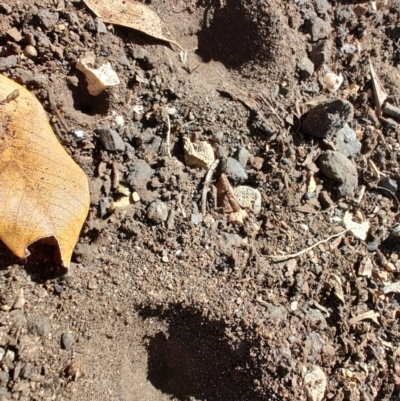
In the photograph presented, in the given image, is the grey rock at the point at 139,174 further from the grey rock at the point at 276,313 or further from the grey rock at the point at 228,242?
the grey rock at the point at 276,313

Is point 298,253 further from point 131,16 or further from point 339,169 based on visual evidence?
point 131,16

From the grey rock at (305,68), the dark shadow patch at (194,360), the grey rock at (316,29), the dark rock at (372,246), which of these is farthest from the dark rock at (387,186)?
the dark shadow patch at (194,360)

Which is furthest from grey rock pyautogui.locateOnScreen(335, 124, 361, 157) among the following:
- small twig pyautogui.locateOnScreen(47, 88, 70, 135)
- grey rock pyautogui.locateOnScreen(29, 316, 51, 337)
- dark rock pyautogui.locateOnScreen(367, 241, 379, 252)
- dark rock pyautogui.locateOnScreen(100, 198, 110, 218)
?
grey rock pyautogui.locateOnScreen(29, 316, 51, 337)

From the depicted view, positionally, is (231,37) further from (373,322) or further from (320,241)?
(373,322)

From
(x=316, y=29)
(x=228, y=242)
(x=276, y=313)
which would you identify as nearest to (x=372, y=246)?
(x=276, y=313)

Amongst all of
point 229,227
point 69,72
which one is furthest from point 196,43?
point 229,227

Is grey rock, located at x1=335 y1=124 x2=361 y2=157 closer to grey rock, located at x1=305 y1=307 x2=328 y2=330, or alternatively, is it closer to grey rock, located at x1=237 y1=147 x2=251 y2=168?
grey rock, located at x1=237 y1=147 x2=251 y2=168

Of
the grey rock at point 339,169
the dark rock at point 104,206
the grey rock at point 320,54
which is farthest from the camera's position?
the grey rock at point 320,54
